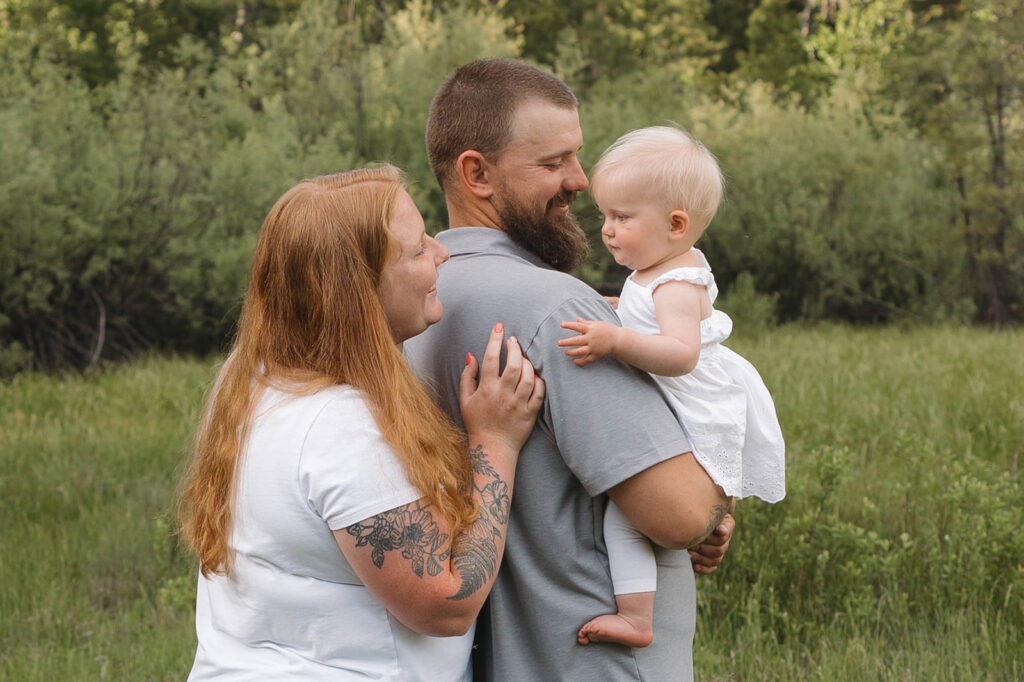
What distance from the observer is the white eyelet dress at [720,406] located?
2477mm

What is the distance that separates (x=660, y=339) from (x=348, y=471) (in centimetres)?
74

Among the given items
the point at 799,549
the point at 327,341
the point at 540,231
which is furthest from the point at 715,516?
the point at 799,549

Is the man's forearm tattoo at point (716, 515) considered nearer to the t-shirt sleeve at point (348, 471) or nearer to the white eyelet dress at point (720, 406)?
the white eyelet dress at point (720, 406)

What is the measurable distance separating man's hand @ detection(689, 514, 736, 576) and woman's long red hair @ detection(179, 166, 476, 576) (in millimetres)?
789

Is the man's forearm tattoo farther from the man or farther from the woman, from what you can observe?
the woman

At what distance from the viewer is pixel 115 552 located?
6059 millimetres

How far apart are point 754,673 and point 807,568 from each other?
88cm

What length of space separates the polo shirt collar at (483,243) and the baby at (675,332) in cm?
22

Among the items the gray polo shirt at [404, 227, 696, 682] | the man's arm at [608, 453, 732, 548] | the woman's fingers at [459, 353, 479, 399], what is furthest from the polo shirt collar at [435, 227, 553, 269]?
the man's arm at [608, 453, 732, 548]

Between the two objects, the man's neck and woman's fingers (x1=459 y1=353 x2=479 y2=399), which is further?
the man's neck

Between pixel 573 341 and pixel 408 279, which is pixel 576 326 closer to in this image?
pixel 573 341

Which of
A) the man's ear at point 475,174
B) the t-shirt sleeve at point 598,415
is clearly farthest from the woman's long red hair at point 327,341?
the man's ear at point 475,174

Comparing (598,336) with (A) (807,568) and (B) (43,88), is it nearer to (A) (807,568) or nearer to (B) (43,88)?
(A) (807,568)

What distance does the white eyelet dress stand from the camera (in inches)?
97.5
